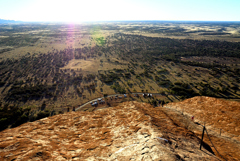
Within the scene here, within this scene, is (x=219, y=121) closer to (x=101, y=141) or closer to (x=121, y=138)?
(x=121, y=138)

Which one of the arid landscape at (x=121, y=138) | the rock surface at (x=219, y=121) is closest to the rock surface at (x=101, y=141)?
the arid landscape at (x=121, y=138)

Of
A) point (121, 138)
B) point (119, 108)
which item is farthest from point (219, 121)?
point (121, 138)

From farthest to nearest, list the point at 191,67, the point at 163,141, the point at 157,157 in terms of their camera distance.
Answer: the point at 191,67, the point at 163,141, the point at 157,157

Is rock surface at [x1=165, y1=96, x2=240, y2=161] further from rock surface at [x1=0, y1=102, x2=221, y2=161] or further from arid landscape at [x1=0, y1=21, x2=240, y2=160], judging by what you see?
rock surface at [x1=0, y1=102, x2=221, y2=161]

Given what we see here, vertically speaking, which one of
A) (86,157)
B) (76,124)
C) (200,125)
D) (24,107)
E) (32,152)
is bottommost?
(24,107)

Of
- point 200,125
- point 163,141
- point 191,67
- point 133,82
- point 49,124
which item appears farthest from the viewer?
point 191,67

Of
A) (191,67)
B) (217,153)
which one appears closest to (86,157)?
(217,153)

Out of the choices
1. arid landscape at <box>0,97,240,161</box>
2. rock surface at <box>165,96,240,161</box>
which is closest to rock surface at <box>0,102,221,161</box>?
arid landscape at <box>0,97,240,161</box>

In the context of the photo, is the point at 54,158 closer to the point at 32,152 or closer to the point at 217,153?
the point at 32,152
